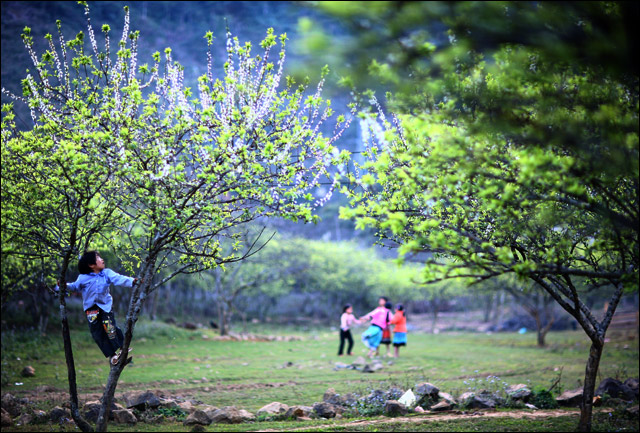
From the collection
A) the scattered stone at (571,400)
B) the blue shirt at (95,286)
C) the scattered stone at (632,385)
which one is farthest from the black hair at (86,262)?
the scattered stone at (632,385)

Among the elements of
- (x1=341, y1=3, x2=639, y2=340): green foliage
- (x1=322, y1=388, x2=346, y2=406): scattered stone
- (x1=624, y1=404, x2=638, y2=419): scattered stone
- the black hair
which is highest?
(x1=341, y1=3, x2=639, y2=340): green foliage

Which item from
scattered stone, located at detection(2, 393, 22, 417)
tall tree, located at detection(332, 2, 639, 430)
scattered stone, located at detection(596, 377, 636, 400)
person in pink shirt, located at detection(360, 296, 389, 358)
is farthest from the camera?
person in pink shirt, located at detection(360, 296, 389, 358)

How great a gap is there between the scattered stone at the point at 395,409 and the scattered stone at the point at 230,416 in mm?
2684

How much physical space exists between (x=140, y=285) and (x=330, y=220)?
8293 centimetres

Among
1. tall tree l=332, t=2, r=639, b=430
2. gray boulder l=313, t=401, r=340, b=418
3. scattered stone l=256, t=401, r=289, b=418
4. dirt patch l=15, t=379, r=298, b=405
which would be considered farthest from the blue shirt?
gray boulder l=313, t=401, r=340, b=418

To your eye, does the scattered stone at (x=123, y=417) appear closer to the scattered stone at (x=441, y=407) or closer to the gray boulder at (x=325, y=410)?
the gray boulder at (x=325, y=410)

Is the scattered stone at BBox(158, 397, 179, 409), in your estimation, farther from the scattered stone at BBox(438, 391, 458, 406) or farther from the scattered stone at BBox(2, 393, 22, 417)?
the scattered stone at BBox(438, 391, 458, 406)

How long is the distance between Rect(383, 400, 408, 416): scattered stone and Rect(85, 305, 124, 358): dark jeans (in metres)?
5.32

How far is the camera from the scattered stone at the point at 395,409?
9.59 meters

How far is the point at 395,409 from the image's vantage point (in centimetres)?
962

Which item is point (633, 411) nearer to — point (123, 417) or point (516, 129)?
point (516, 129)

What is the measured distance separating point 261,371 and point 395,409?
8573 millimetres

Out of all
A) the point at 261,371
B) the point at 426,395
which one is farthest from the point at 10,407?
the point at 261,371

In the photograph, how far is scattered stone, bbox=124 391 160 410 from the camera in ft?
31.4
